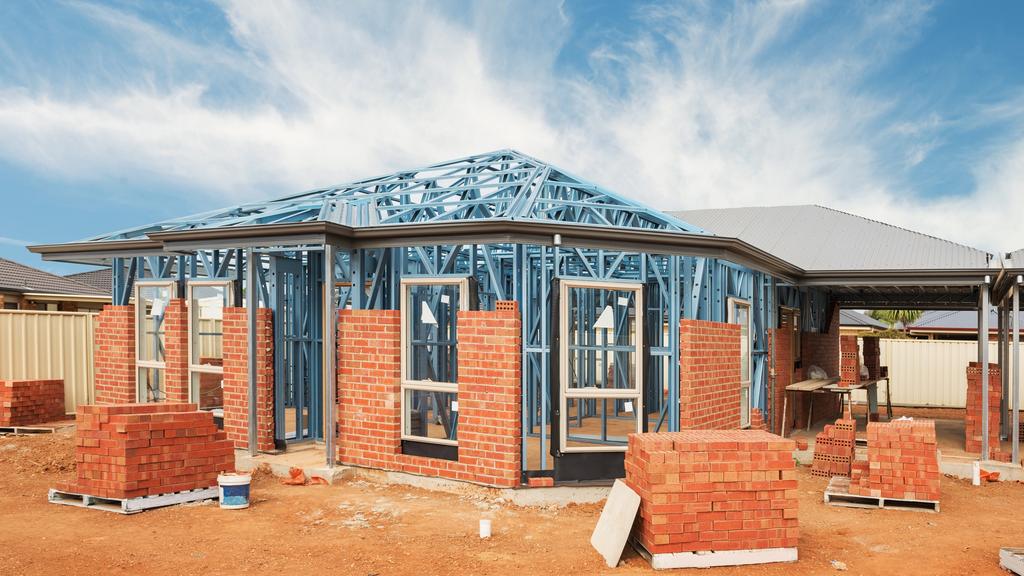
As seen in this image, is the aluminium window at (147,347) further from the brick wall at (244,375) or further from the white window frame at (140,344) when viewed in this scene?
the brick wall at (244,375)

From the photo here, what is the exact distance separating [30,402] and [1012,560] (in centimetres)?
1520

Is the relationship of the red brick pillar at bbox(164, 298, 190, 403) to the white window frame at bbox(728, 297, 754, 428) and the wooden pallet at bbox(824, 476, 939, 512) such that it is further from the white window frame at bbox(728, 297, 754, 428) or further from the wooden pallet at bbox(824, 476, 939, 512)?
the wooden pallet at bbox(824, 476, 939, 512)

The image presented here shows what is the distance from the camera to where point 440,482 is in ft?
30.8

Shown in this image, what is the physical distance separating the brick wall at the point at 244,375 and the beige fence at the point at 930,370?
18.3m

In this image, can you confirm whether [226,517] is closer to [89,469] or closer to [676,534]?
[89,469]

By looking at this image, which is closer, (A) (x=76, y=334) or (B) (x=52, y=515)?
(B) (x=52, y=515)

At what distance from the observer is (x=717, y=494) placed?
265 inches

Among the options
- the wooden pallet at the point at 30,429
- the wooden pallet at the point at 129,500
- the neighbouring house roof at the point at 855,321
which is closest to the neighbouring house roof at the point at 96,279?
the wooden pallet at the point at 30,429

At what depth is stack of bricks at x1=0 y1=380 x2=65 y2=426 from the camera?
45.4 ft

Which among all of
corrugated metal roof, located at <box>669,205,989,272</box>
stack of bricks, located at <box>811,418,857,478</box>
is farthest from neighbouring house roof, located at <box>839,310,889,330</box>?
stack of bricks, located at <box>811,418,857,478</box>

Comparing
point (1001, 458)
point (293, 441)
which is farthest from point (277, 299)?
point (1001, 458)

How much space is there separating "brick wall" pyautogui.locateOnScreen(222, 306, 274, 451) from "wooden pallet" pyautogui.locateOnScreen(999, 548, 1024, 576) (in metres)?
8.68

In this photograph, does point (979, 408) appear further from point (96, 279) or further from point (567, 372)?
point (96, 279)

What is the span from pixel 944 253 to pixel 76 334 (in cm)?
1791
